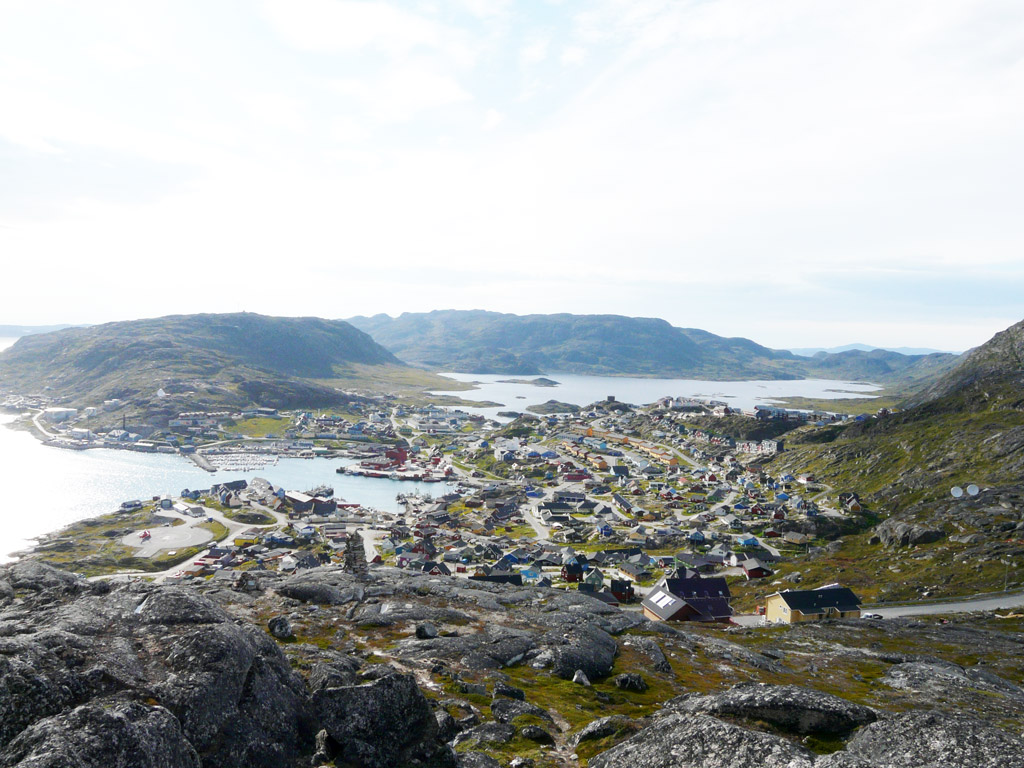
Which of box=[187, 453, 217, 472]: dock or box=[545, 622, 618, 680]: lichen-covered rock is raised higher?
box=[545, 622, 618, 680]: lichen-covered rock

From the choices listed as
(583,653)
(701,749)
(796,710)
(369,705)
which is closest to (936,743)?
(796,710)

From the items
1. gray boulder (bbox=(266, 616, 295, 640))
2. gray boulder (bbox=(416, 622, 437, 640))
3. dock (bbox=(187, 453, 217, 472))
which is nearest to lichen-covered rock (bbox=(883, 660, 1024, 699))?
gray boulder (bbox=(416, 622, 437, 640))

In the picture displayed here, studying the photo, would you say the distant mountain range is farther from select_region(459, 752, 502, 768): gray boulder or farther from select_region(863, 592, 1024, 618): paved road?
select_region(459, 752, 502, 768): gray boulder

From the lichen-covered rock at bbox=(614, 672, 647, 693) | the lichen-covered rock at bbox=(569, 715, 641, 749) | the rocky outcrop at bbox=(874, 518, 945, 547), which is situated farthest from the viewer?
the rocky outcrop at bbox=(874, 518, 945, 547)

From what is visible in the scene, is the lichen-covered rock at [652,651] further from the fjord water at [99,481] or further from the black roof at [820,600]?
the fjord water at [99,481]

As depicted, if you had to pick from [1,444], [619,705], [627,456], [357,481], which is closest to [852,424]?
[627,456]

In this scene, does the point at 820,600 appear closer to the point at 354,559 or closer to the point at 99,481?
the point at 354,559

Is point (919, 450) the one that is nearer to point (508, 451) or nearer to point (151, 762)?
point (508, 451)
